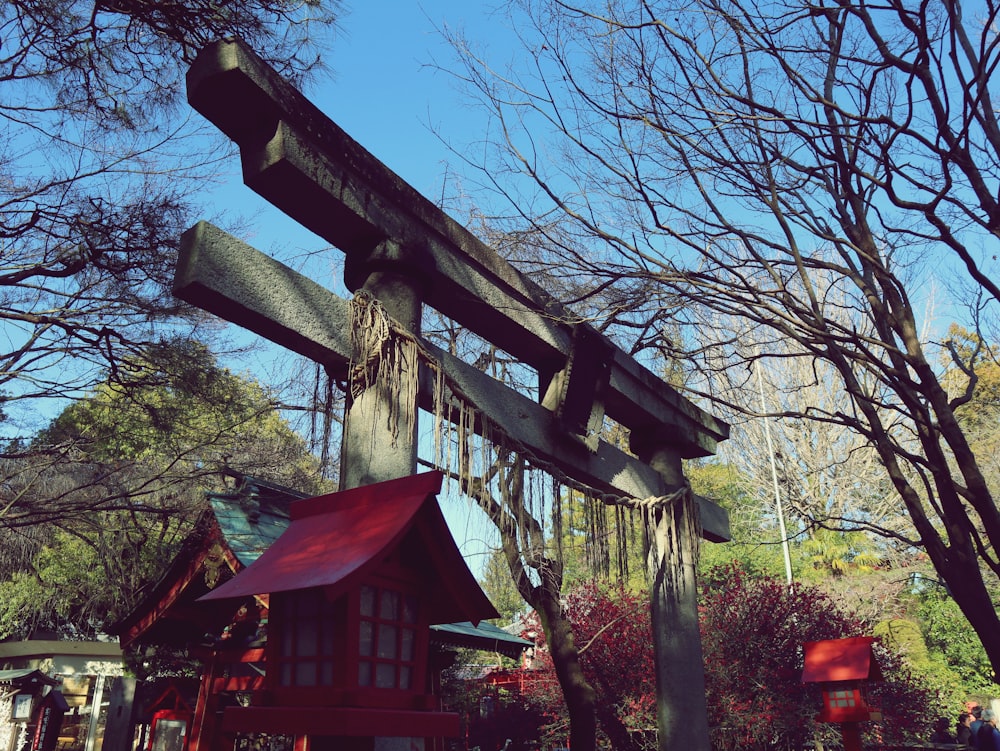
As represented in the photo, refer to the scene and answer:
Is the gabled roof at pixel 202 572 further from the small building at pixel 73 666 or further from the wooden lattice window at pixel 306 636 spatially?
the small building at pixel 73 666

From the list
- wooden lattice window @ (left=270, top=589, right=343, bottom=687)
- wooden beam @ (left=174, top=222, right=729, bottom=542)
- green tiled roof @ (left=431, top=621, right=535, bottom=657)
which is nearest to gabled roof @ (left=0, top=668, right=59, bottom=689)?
green tiled roof @ (left=431, top=621, right=535, bottom=657)

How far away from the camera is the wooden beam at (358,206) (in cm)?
328

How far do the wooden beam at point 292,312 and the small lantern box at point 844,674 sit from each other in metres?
3.54

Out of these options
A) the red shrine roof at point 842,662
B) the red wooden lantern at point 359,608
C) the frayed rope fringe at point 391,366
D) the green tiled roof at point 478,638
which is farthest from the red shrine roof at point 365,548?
the green tiled roof at point 478,638

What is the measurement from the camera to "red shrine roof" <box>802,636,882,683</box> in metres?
6.30

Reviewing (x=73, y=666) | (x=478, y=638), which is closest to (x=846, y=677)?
(x=478, y=638)

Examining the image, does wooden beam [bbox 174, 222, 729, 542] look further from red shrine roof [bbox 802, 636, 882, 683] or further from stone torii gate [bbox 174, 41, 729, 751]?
red shrine roof [bbox 802, 636, 882, 683]

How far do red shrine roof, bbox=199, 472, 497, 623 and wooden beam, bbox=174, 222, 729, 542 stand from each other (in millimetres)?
815

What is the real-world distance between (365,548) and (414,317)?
1.61 m

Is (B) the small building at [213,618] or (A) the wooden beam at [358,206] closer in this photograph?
(A) the wooden beam at [358,206]

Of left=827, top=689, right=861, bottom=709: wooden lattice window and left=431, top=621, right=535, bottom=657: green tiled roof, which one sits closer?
left=827, top=689, right=861, bottom=709: wooden lattice window

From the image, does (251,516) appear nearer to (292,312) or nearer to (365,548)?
(292,312)

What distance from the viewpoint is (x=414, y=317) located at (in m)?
3.84

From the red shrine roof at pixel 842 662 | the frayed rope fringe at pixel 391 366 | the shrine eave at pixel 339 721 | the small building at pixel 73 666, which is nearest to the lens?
the shrine eave at pixel 339 721
